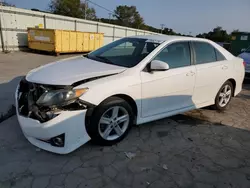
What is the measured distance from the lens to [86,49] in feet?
52.4

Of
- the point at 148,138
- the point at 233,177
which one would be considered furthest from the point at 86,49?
the point at 233,177

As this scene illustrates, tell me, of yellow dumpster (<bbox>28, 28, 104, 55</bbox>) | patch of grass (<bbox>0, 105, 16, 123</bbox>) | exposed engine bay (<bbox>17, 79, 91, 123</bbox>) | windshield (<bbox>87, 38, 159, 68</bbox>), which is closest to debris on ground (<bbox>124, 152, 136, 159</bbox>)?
exposed engine bay (<bbox>17, 79, 91, 123</bbox>)

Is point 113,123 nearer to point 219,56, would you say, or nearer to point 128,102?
point 128,102

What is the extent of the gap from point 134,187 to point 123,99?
1120mm

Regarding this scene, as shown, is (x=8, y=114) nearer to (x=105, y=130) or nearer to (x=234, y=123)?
(x=105, y=130)

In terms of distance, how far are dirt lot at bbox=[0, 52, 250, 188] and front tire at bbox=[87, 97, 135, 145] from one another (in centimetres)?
15

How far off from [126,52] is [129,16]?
69.4 metres

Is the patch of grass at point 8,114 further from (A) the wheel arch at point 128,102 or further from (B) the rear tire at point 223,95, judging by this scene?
(B) the rear tire at point 223,95

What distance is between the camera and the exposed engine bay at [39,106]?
2301mm

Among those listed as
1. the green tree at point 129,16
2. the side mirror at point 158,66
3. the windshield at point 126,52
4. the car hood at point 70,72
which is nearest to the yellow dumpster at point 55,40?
the windshield at point 126,52

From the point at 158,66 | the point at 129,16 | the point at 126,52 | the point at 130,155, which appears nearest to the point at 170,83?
the point at 158,66

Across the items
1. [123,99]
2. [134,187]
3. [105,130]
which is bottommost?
[134,187]

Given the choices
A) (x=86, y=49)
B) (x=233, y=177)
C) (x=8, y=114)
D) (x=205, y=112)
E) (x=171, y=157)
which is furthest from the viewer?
(x=86, y=49)

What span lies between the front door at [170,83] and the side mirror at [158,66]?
0.36 feet
